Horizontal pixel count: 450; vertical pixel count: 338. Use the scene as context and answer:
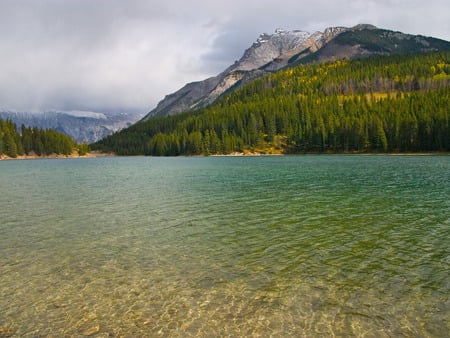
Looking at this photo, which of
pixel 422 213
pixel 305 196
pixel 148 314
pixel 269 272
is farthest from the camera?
pixel 305 196

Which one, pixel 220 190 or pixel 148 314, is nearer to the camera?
pixel 148 314

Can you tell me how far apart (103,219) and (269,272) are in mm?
18105

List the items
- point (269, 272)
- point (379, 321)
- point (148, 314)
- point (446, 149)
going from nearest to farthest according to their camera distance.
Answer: point (379, 321)
point (148, 314)
point (269, 272)
point (446, 149)

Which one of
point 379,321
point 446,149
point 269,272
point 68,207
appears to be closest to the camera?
point 379,321

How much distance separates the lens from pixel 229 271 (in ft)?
55.4

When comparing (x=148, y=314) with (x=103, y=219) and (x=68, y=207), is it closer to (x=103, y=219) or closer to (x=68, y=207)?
(x=103, y=219)

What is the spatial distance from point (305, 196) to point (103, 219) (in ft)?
72.4

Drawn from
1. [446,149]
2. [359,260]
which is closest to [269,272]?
[359,260]

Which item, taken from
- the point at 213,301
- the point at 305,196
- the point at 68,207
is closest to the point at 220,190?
the point at 305,196

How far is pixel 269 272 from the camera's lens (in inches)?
651

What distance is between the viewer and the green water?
12055 millimetres

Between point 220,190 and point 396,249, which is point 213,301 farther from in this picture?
point 220,190

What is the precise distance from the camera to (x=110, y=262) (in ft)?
60.9

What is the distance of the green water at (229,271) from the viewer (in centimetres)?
1205
